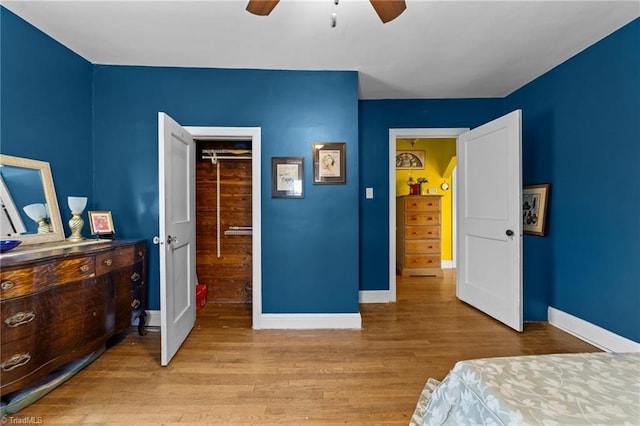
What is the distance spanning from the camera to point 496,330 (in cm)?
250

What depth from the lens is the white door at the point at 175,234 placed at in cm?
195

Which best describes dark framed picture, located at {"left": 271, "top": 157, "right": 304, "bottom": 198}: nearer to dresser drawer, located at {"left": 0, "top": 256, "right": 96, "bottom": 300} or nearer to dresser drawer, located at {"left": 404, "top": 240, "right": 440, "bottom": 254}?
dresser drawer, located at {"left": 0, "top": 256, "right": 96, "bottom": 300}

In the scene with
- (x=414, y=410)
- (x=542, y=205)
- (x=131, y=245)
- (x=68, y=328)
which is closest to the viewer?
(x=414, y=410)

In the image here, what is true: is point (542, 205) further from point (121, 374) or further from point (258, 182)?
point (121, 374)

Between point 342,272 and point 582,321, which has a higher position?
point 342,272

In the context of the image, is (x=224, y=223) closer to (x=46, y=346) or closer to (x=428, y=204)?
(x=46, y=346)

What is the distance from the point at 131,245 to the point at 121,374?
97 centimetres

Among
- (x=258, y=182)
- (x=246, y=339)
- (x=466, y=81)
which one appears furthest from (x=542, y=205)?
→ (x=246, y=339)

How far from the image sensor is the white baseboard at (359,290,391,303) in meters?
3.32

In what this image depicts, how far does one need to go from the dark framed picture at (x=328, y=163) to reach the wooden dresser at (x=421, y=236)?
2.30m

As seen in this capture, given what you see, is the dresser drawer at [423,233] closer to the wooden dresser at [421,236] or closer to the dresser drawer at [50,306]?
the wooden dresser at [421,236]

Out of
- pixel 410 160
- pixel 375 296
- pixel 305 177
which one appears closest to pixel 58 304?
pixel 305 177

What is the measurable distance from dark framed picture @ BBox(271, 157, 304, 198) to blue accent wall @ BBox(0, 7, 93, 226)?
1.73 meters

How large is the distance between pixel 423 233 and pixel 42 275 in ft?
14.6
